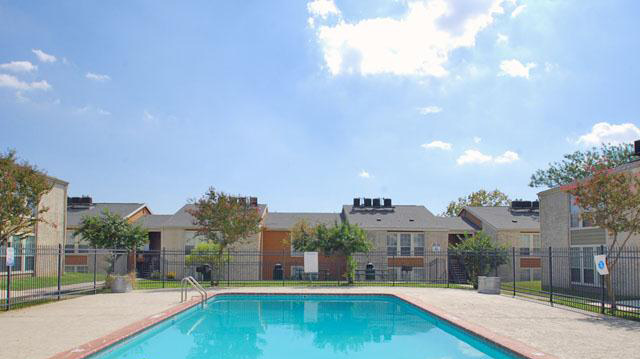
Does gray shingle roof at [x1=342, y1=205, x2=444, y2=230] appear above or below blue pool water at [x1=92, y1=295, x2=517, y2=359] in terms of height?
above

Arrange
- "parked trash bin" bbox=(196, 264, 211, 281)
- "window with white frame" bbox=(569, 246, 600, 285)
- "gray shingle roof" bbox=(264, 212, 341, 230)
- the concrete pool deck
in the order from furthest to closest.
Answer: "gray shingle roof" bbox=(264, 212, 341, 230) → "parked trash bin" bbox=(196, 264, 211, 281) → "window with white frame" bbox=(569, 246, 600, 285) → the concrete pool deck

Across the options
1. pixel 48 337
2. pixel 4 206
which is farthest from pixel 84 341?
pixel 4 206

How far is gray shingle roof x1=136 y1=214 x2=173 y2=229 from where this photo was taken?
37438 millimetres

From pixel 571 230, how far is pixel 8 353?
2422cm

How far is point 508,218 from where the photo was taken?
128 feet

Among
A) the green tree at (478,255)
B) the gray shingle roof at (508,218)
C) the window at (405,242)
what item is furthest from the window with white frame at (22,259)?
the gray shingle roof at (508,218)

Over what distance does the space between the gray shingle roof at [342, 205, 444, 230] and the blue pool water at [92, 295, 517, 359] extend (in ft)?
51.6

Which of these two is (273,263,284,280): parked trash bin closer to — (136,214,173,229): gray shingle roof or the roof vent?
(136,214,173,229): gray shingle roof

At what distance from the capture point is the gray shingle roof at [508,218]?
36.6 m

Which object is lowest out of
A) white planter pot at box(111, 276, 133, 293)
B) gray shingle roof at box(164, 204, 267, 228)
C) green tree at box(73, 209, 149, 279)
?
white planter pot at box(111, 276, 133, 293)

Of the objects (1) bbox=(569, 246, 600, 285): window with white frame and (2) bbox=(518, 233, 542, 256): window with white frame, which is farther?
(2) bbox=(518, 233, 542, 256): window with white frame

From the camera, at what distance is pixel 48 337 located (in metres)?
11.1

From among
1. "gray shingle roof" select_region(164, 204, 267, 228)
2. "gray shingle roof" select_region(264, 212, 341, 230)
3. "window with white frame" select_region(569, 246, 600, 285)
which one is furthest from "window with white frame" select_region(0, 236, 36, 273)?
"window with white frame" select_region(569, 246, 600, 285)

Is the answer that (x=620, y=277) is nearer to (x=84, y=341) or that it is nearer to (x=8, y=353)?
(x=84, y=341)
